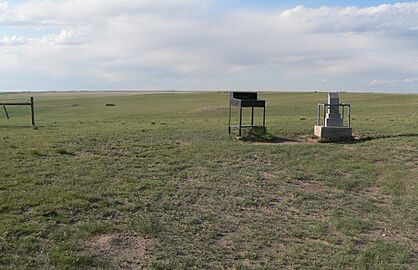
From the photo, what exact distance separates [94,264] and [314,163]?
26.1ft

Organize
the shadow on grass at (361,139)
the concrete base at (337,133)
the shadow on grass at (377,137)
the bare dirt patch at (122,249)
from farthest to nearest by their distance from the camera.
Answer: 1. the concrete base at (337,133)
2. the shadow on grass at (377,137)
3. the shadow on grass at (361,139)
4. the bare dirt patch at (122,249)

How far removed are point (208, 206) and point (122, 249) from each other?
8.15 feet

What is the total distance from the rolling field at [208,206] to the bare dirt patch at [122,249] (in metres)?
0.03

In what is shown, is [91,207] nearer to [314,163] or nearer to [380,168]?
[314,163]

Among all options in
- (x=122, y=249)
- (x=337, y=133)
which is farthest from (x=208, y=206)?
(x=337, y=133)

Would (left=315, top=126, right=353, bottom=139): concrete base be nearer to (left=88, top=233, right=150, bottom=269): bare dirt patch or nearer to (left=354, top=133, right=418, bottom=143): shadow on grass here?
(left=354, top=133, right=418, bottom=143): shadow on grass

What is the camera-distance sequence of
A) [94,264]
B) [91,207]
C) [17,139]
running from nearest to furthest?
[94,264]
[91,207]
[17,139]

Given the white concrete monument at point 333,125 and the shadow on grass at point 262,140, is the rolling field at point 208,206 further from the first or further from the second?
the white concrete monument at point 333,125

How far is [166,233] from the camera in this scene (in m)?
7.50

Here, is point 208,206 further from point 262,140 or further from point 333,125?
point 333,125

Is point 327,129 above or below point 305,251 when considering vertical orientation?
above

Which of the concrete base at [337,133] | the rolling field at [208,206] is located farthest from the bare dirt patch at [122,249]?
the concrete base at [337,133]

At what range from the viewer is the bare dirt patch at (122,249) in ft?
21.1

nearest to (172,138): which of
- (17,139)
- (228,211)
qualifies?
(17,139)
